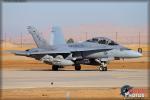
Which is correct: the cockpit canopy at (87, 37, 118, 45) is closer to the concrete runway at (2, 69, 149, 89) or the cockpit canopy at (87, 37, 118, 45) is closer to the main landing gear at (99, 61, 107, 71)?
the main landing gear at (99, 61, 107, 71)

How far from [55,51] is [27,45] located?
8526 centimetres

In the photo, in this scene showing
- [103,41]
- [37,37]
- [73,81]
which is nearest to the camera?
[73,81]

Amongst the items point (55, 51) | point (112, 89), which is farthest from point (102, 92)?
point (55, 51)

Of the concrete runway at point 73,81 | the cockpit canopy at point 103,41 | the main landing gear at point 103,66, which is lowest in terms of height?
the concrete runway at point 73,81

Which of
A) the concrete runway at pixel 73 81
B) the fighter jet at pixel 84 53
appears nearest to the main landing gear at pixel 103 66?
the fighter jet at pixel 84 53

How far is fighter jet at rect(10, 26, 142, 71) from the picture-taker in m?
40.8

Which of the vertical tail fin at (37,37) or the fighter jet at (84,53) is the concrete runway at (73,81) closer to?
the fighter jet at (84,53)

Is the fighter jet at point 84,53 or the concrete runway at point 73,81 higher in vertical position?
the fighter jet at point 84,53

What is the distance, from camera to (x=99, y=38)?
1661 inches

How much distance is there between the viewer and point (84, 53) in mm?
42812

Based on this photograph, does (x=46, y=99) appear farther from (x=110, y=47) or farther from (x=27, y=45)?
(x=27, y=45)

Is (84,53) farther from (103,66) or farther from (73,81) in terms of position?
(73,81)

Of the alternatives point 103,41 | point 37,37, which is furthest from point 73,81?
point 37,37

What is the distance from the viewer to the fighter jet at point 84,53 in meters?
40.8
